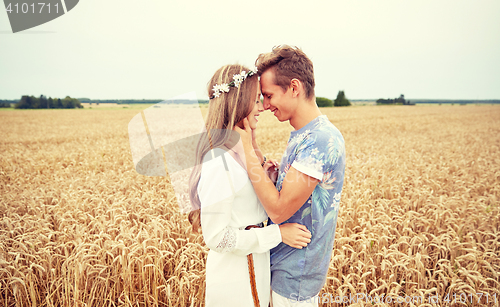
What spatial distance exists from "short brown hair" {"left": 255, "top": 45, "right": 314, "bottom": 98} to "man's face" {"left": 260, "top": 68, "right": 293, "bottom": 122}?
0.03 m

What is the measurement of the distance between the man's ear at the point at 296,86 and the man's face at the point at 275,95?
26mm

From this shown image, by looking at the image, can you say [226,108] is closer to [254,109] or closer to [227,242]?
[254,109]

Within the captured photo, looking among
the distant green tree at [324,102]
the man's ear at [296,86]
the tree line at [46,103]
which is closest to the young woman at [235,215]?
the man's ear at [296,86]

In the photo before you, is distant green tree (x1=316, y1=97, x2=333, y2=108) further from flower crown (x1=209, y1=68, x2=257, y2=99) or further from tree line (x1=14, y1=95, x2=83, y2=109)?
flower crown (x1=209, y1=68, x2=257, y2=99)

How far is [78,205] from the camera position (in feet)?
14.6

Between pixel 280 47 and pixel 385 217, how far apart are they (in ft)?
12.1

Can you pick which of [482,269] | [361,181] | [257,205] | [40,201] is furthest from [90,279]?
[361,181]

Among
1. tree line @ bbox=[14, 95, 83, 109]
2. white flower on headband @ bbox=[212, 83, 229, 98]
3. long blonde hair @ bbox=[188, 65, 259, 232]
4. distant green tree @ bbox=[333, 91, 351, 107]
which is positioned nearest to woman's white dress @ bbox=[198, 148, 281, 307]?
long blonde hair @ bbox=[188, 65, 259, 232]

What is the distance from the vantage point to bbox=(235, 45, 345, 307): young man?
1532 millimetres

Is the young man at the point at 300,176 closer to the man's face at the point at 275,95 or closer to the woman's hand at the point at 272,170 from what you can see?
the man's face at the point at 275,95

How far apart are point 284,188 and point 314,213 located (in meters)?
0.31

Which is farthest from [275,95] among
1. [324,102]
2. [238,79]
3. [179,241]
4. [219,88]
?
[324,102]

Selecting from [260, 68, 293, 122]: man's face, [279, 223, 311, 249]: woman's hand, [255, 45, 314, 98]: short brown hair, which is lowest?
[279, 223, 311, 249]: woman's hand

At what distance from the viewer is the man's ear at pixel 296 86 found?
5.40ft
